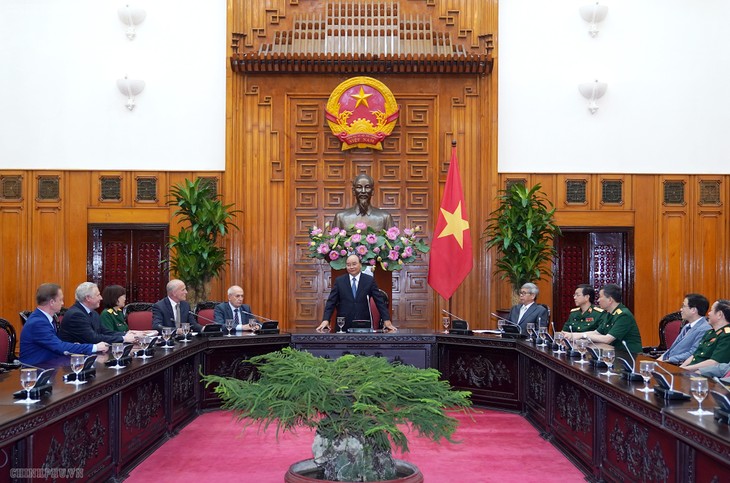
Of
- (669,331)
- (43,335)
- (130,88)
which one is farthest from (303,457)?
(130,88)

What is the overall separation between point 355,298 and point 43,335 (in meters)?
2.97

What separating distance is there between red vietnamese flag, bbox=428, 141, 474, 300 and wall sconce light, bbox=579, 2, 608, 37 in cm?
309

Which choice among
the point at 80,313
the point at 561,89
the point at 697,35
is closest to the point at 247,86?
the point at 561,89

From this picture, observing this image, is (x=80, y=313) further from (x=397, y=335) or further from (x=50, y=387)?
(x=397, y=335)

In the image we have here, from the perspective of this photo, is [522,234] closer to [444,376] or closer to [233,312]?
[444,376]

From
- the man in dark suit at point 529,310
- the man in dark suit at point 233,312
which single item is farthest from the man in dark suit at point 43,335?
the man in dark suit at point 529,310

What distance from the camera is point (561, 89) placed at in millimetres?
9727

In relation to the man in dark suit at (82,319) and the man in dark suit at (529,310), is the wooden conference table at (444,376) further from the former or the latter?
the man in dark suit at (82,319)

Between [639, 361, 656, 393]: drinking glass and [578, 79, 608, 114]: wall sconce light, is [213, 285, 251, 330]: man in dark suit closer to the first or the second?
[639, 361, 656, 393]: drinking glass

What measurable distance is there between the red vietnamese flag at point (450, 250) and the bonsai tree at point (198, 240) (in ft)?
8.14

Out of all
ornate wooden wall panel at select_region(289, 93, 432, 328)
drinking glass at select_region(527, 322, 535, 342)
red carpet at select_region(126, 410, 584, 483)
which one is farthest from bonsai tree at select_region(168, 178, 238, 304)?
drinking glass at select_region(527, 322, 535, 342)

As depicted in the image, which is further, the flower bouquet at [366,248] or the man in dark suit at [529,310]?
the flower bouquet at [366,248]

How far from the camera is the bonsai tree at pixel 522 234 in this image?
28.8ft

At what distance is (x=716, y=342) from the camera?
4875mm
